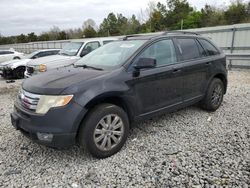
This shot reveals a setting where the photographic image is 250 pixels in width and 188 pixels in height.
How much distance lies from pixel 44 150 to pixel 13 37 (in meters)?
64.8

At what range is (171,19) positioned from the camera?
3562 cm

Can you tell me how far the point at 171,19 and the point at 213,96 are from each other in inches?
1332

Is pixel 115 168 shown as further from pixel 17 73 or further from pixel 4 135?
pixel 17 73

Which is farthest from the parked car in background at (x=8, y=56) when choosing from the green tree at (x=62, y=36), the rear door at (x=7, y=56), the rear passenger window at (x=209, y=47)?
the green tree at (x=62, y=36)

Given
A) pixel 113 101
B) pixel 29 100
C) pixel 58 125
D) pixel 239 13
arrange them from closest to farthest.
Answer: pixel 58 125 < pixel 29 100 < pixel 113 101 < pixel 239 13

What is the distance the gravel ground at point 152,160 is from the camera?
8.46 feet

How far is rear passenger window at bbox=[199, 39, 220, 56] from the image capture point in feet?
14.9

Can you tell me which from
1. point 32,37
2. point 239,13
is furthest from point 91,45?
point 32,37

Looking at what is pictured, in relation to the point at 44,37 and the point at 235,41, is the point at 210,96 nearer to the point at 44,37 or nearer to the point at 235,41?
the point at 235,41

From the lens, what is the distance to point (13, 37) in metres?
58.8

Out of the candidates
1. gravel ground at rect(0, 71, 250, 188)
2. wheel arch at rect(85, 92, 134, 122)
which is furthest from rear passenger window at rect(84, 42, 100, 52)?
wheel arch at rect(85, 92, 134, 122)

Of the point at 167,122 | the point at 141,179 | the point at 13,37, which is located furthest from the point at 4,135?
the point at 13,37

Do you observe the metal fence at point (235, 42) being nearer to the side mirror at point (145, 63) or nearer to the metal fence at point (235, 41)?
the metal fence at point (235, 41)

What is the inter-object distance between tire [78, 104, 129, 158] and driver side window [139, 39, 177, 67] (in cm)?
107
